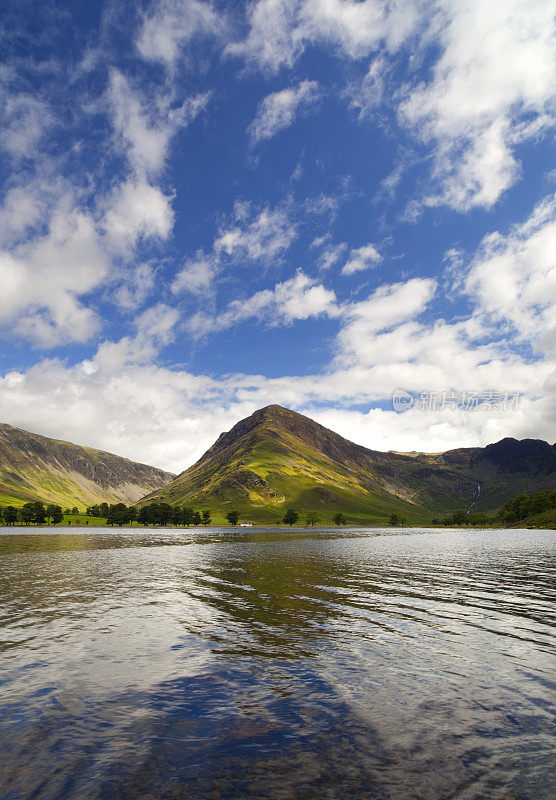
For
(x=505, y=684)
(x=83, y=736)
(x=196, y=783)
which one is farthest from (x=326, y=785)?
(x=505, y=684)

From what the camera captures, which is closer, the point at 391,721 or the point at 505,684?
the point at 391,721

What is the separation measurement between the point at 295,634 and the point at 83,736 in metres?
15.7

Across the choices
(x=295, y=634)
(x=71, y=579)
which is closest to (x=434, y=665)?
(x=295, y=634)

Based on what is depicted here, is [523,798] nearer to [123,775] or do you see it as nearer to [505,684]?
[505,684]

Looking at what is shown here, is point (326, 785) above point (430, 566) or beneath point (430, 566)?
above

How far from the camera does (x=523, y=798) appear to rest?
1100 cm

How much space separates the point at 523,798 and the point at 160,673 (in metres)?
16.4

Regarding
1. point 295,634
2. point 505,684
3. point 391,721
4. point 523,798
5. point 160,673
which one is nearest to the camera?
point 523,798

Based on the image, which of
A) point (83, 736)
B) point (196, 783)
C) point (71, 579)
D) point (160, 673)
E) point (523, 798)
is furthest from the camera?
point (71, 579)

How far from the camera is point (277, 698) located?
1784cm

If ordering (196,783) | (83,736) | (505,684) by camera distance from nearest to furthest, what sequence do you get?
(196,783), (83,736), (505,684)

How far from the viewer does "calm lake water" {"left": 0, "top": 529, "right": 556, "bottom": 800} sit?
1202 cm

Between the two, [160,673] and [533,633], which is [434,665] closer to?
[533,633]

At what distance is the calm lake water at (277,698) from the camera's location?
12.0 metres
